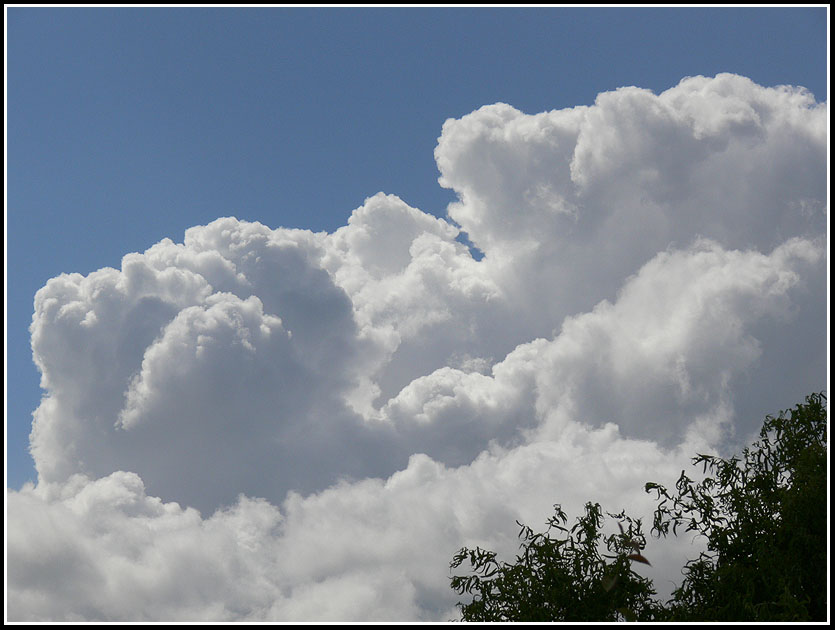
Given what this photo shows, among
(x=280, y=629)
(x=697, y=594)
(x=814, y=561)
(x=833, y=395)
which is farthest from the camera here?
(x=697, y=594)

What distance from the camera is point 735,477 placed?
19.5 m

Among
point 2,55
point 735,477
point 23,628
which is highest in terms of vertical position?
point 2,55

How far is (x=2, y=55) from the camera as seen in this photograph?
1079cm

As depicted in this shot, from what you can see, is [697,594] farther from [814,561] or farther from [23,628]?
[23,628]

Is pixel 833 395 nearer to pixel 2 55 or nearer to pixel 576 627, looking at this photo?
pixel 576 627

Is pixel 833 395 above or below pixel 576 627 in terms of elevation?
above

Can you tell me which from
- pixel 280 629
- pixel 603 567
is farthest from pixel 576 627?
pixel 603 567

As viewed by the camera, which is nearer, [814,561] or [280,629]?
[280,629]

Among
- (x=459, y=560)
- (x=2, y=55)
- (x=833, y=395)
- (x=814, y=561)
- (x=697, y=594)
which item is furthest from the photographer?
(x=459, y=560)

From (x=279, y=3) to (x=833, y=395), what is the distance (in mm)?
11097

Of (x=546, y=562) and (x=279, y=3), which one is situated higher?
(x=279, y=3)

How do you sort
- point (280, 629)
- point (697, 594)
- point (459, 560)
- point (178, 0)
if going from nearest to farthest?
point (280, 629) < point (178, 0) < point (697, 594) < point (459, 560)

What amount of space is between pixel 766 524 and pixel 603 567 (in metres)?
3.91

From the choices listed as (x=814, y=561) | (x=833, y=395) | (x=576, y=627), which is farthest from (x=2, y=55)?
(x=814, y=561)
